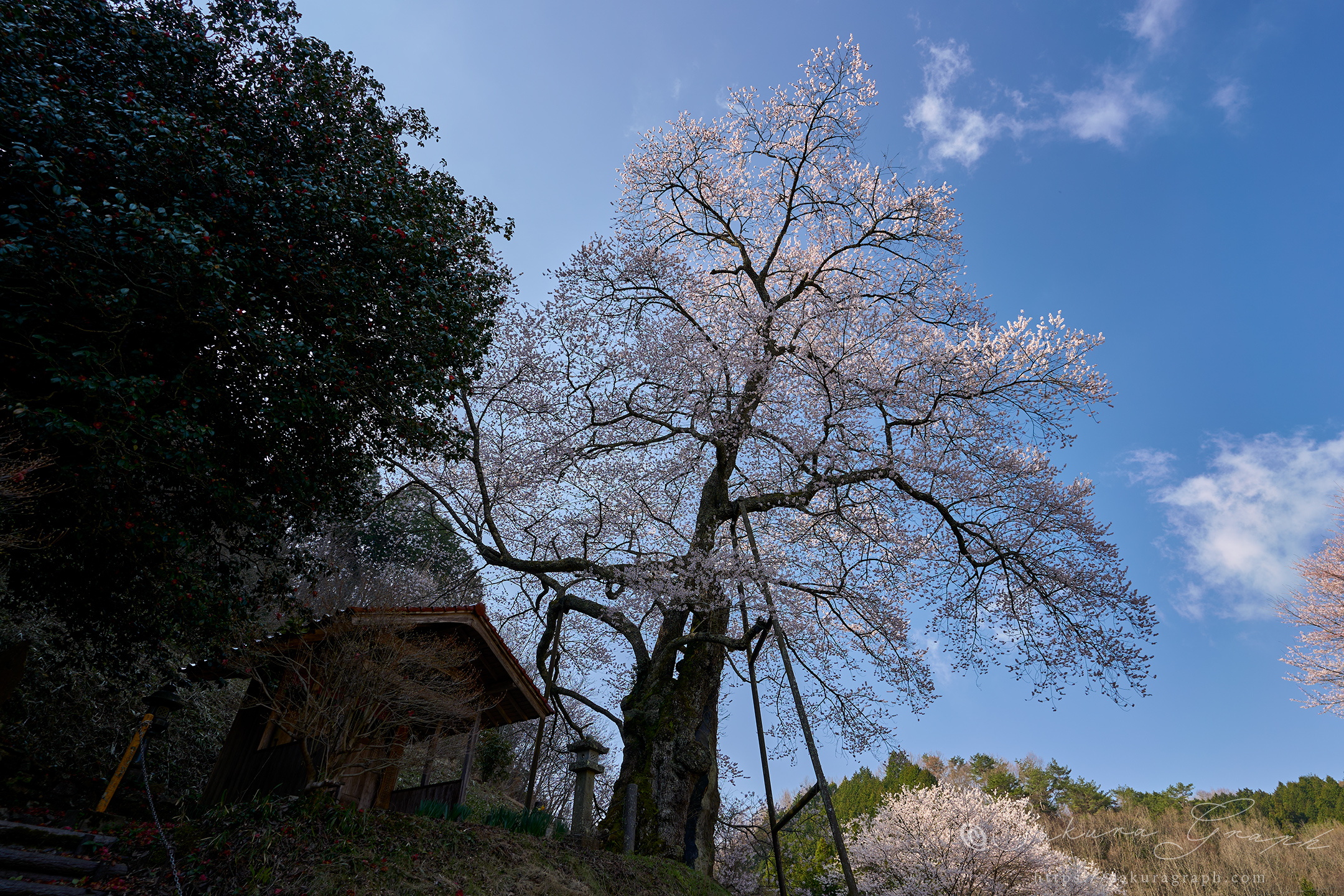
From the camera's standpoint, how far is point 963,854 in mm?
13562

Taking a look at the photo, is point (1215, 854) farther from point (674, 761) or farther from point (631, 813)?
point (631, 813)

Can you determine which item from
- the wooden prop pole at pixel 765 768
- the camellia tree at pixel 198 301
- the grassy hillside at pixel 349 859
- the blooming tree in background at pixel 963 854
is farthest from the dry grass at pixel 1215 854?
the camellia tree at pixel 198 301

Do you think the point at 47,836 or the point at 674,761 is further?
the point at 674,761

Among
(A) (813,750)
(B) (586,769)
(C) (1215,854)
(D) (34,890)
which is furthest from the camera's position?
(C) (1215,854)

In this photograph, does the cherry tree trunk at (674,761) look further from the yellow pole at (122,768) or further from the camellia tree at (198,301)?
the yellow pole at (122,768)

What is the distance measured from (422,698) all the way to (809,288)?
920 centimetres

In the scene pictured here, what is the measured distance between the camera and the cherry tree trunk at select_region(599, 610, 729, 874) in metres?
7.81

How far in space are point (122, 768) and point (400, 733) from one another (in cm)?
319

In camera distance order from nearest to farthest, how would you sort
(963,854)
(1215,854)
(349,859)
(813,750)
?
1. (349,859)
2. (813,750)
3. (963,854)
4. (1215,854)

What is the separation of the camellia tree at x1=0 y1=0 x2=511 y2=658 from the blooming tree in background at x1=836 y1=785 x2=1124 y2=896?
13821mm

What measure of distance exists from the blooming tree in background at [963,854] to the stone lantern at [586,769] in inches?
391

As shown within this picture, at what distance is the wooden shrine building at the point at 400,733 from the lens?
7.73m

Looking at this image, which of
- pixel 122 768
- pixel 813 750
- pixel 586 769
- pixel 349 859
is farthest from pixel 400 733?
pixel 813 750

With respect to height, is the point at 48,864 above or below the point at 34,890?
above
